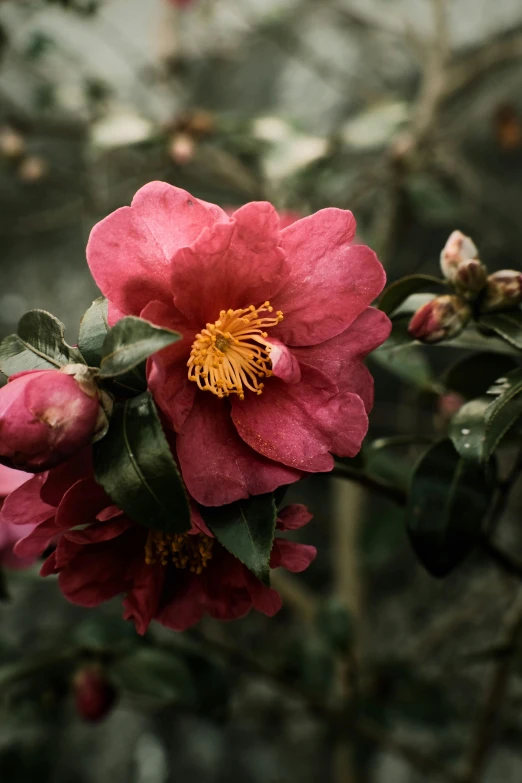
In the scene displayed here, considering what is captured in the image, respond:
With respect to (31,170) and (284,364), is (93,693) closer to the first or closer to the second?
(284,364)

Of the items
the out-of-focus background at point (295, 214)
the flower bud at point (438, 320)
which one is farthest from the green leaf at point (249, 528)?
the out-of-focus background at point (295, 214)

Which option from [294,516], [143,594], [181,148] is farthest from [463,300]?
[181,148]

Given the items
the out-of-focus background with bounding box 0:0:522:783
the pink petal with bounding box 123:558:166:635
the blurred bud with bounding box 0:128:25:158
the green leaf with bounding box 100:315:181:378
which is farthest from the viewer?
the blurred bud with bounding box 0:128:25:158

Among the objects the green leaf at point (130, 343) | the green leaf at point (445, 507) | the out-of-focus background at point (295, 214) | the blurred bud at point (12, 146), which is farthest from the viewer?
the blurred bud at point (12, 146)

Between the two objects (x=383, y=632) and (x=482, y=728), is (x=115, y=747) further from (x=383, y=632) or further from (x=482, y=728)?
(x=482, y=728)

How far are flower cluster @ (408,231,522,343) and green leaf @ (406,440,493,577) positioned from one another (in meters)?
0.12

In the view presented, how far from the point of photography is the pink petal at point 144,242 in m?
0.47

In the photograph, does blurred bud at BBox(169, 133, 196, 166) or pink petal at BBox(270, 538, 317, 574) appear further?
blurred bud at BBox(169, 133, 196, 166)

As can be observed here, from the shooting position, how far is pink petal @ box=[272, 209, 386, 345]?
0.50 meters

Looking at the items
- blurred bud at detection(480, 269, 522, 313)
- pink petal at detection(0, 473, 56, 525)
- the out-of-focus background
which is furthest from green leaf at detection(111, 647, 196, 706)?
blurred bud at detection(480, 269, 522, 313)

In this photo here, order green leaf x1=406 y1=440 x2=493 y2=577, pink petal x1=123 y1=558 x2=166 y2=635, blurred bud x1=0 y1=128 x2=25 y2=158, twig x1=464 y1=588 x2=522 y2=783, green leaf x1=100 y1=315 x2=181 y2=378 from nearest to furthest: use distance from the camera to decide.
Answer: green leaf x1=100 y1=315 x2=181 y2=378, pink petal x1=123 y1=558 x2=166 y2=635, green leaf x1=406 y1=440 x2=493 y2=577, twig x1=464 y1=588 x2=522 y2=783, blurred bud x1=0 y1=128 x2=25 y2=158

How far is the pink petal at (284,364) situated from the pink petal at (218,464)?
6cm

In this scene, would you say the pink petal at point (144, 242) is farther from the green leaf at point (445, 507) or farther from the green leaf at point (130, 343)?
the green leaf at point (445, 507)

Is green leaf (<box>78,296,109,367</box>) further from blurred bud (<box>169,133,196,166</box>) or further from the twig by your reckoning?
blurred bud (<box>169,133,196,166</box>)
